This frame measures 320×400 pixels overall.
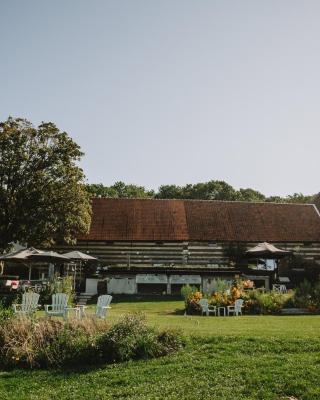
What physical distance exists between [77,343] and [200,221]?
75.9 ft

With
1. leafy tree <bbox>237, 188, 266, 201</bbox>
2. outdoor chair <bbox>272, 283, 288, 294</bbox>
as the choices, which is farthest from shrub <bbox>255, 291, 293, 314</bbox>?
leafy tree <bbox>237, 188, 266, 201</bbox>

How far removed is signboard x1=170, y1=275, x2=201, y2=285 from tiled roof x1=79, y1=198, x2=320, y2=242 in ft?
15.2

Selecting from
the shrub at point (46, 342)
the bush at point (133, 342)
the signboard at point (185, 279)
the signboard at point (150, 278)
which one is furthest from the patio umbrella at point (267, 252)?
the shrub at point (46, 342)

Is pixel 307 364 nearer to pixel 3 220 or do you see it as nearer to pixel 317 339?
pixel 317 339

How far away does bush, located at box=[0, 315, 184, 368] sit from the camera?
10031 mm

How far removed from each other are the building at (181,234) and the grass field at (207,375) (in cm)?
1600

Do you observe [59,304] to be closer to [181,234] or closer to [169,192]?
[181,234]

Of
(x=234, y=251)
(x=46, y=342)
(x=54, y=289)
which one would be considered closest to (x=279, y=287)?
(x=234, y=251)

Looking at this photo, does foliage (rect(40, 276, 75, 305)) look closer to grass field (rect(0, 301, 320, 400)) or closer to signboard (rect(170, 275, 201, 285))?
signboard (rect(170, 275, 201, 285))

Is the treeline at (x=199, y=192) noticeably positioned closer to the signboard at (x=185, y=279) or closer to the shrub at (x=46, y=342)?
the signboard at (x=185, y=279)

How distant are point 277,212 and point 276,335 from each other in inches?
957

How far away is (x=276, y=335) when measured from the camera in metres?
11.3

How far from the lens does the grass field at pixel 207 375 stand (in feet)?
26.7

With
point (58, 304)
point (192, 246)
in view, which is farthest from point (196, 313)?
point (192, 246)
